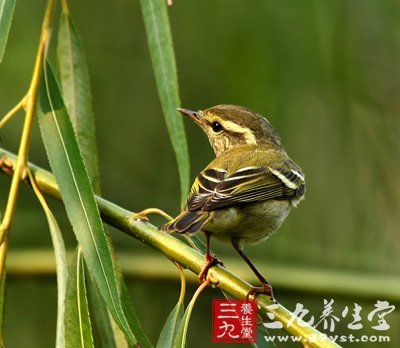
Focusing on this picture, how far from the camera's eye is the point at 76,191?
2893 millimetres

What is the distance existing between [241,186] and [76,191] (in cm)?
90

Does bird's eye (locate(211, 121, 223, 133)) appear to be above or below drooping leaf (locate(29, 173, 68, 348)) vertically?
above

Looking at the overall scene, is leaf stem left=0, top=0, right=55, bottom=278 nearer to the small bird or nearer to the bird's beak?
the small bird

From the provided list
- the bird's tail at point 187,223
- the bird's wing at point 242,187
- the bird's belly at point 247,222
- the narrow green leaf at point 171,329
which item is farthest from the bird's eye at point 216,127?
the narrow green leaf at point 171,329

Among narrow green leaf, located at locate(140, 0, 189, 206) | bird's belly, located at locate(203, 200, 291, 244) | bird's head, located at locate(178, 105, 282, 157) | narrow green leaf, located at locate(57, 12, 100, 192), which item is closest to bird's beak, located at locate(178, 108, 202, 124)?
bird's head, located at locate(178, 105, 282, 157)

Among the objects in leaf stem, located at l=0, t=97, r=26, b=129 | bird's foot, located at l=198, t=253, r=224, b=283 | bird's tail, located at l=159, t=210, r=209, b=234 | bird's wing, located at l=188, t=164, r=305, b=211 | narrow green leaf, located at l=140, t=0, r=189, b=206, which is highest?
narrow green leaf, located at l=140, t=0, r=189, b=206

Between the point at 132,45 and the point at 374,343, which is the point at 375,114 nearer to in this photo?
the point at 374,343

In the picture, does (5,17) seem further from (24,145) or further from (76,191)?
(76,191)

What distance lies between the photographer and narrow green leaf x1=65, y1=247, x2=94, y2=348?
2764 mm

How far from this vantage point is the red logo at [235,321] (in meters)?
2.95

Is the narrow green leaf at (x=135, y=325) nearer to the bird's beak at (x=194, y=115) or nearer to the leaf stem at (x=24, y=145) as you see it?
the leaf stem at (x=24, y=145)

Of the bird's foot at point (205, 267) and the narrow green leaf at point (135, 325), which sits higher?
the bird's foot at point (205, 267)

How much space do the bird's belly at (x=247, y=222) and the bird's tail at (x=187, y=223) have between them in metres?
0.07

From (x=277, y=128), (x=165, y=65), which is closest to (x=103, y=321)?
(x=165, y=65)
